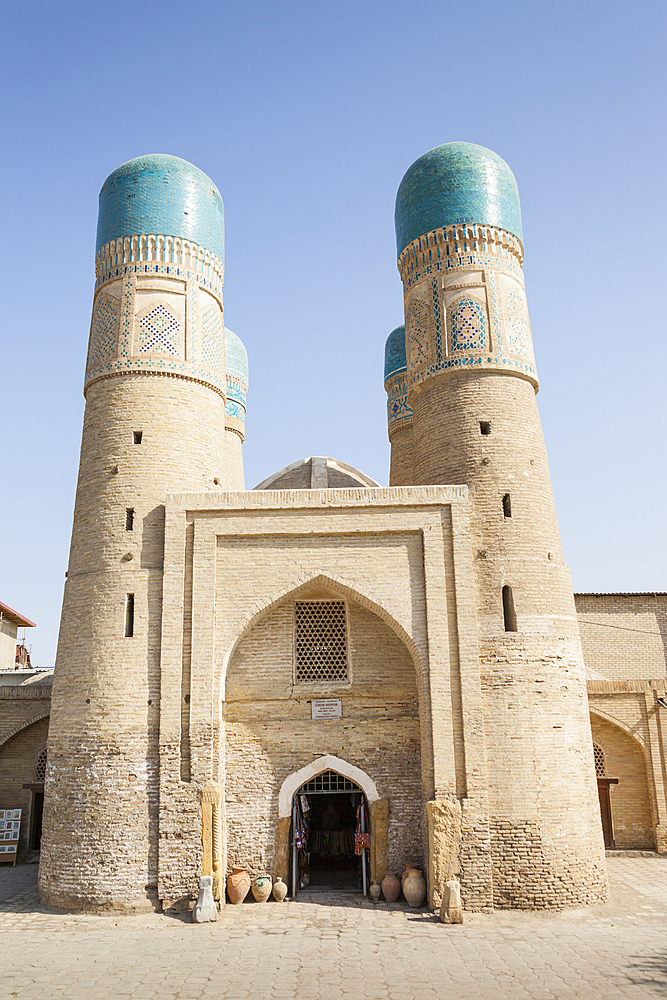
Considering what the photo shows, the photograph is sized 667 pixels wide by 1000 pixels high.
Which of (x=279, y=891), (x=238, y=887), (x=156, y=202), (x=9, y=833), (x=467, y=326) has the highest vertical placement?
(x=156, y=202)

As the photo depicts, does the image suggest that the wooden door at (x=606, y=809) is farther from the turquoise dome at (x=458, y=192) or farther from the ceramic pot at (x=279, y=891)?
the turquoise dome at (x=458, y=192)

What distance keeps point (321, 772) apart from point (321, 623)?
2261mm

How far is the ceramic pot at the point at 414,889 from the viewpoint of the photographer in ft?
35.6

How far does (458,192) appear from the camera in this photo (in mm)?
13641

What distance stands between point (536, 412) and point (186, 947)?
9.42 metres

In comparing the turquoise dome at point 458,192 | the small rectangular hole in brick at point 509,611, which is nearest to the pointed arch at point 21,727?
the small rectangular hole in brick at point 509,611

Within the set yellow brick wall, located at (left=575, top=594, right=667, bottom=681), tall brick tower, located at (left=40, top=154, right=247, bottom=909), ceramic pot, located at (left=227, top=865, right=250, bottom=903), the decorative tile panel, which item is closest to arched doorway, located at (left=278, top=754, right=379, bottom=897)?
ceramic pot, located at (left=227, top=865, right=250, bottom=903)

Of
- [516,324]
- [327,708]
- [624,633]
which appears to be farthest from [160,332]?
[624,633]

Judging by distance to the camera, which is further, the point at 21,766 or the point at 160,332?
the point at 21,766

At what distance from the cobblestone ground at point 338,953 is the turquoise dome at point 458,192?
428 inches

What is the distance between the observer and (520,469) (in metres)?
12.5

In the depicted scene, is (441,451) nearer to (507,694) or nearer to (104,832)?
(507,694)

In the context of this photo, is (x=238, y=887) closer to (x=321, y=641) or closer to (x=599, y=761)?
(x=321, y=641)

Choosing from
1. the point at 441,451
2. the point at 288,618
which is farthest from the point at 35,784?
the point at 441,451
